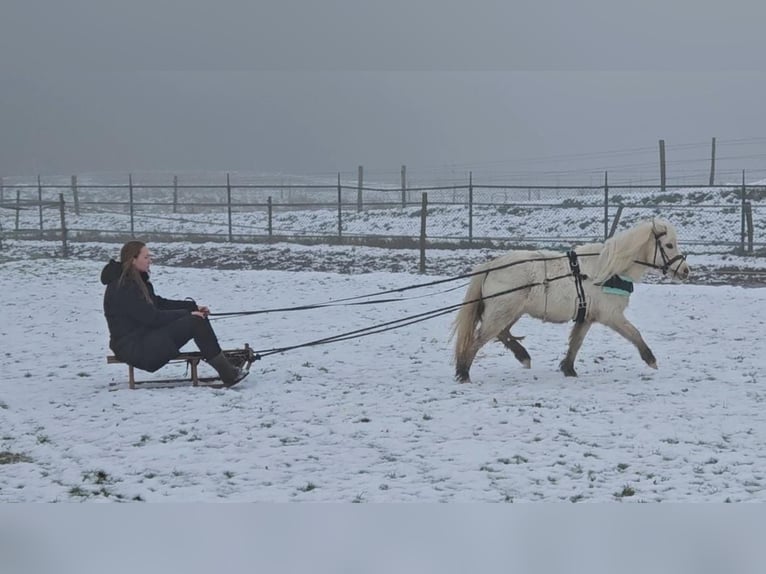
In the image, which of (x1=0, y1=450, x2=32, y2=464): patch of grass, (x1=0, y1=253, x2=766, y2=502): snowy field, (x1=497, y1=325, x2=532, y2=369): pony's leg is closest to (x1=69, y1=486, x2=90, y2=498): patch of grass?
(x1=0, y1=253, x2=766, y2=502): snowy field

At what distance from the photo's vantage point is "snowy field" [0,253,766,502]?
441cm

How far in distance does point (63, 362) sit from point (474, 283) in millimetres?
3951

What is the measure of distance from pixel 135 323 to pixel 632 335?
4.00 meters

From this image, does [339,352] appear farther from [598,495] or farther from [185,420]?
[598,495]

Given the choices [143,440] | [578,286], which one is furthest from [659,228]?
[143,440]

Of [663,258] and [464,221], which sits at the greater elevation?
[464,221]

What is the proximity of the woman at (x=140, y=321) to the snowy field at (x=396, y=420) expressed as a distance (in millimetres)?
353

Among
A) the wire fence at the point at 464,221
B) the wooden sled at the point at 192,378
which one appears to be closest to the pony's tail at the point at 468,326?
the wooden sled at the point at 192,378

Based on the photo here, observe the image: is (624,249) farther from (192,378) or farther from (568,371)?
(192,378)

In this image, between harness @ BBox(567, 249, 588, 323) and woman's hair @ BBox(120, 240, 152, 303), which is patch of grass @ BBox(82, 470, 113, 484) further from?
harness @ BBox(567, 249, 588, 323)

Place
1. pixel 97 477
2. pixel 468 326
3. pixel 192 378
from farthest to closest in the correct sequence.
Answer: pixel 468 326 < pixel 192 378 < pixel 97 477

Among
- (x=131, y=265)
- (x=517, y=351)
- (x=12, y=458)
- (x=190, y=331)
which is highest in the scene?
(x=131, y=265)

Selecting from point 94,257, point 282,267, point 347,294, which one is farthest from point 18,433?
point 94,257

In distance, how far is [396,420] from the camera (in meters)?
5.79
